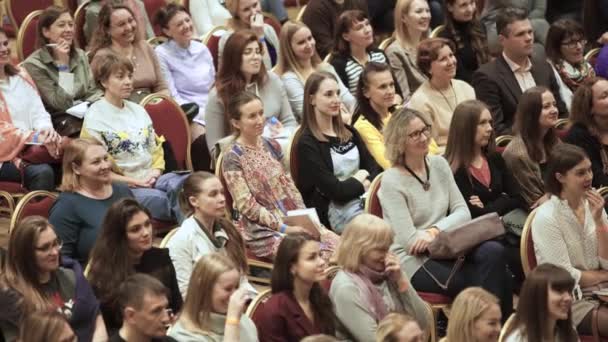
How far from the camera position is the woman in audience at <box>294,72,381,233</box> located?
18.8 ft

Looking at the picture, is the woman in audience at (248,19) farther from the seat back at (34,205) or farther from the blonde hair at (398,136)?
the seat back at (34,205)

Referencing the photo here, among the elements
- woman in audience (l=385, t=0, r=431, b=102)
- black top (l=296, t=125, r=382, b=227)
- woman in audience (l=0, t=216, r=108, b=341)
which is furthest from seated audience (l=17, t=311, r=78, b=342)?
woman in audience (l=385, t=0, r=431, b=102)

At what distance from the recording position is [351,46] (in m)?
7.15

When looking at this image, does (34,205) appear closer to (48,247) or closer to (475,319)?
(48,247)

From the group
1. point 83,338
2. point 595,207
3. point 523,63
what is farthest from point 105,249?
point 523,63

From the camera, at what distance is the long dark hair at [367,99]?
6.20 m

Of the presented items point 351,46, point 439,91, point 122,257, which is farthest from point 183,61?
point 122,257

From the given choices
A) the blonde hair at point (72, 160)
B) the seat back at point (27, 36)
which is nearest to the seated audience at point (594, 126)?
the blonde hair at point (72, 160)

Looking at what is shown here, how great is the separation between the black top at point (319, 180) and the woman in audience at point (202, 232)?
27.2 inches

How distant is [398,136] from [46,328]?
6.26 ft

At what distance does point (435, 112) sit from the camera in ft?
21.2

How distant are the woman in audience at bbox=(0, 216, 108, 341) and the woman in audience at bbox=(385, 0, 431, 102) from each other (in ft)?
10.0

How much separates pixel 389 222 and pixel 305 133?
694mm

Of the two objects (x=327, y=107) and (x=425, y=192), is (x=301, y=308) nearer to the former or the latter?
(x=425, y=192)
